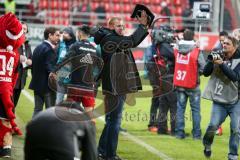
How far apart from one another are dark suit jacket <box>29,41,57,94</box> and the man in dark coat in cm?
258

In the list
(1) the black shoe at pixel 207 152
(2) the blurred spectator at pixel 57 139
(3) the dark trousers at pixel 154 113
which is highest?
(2) the blurred spectator at pixel 57 139

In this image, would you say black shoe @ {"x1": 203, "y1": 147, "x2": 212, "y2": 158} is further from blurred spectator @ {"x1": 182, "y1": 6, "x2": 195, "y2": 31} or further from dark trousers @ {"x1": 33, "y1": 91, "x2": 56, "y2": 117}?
blurred spectator @ {"x1": 182, "y1": 6, "x2": 195, "y2": 31}

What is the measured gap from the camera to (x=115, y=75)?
35.5ft

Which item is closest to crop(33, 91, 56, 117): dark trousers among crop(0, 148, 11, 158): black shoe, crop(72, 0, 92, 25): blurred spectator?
crop(0, 148, 11, 158): black shoe

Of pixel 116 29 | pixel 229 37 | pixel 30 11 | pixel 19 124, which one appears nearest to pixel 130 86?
pixel 116 29

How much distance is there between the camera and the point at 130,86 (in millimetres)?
10906

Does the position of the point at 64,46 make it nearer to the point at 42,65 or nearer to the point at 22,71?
the point at 42,65

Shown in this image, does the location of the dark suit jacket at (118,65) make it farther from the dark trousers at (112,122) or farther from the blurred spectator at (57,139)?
the blurred spectator at (57,139)

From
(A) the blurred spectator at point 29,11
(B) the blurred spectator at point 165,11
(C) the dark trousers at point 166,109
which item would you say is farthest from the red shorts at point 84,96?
(B) the blurred spectator at point 165,11

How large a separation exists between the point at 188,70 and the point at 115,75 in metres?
2.82

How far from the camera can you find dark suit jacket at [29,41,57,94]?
13258mm

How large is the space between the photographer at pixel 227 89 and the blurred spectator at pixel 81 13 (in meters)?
18.6

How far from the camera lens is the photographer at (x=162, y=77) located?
1383 cm

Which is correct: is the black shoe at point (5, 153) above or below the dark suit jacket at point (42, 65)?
below
